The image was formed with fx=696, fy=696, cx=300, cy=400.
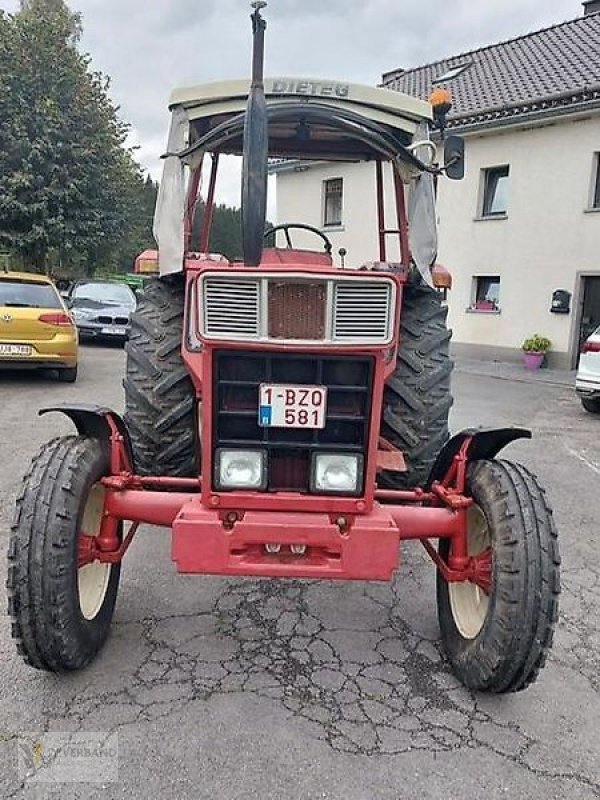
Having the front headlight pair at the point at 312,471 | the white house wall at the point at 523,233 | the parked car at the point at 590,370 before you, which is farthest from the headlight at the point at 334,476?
the white house wall at the point at 523,233

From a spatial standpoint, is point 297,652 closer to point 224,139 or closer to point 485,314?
point 224,139

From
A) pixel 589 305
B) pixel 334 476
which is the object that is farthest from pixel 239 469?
pixel 589 305

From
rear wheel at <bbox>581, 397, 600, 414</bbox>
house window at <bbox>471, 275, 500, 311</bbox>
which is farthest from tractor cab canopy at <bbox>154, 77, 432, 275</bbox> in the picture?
house window at <bbox>471, 275, 500, 311</bbox>

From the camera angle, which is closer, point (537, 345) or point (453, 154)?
point (453, 154)

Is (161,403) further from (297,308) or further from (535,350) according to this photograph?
(535,350)

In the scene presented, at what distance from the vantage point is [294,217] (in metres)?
20.9

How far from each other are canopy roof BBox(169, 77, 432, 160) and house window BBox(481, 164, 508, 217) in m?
13.1

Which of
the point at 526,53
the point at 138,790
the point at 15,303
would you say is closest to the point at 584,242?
the point at 526,53

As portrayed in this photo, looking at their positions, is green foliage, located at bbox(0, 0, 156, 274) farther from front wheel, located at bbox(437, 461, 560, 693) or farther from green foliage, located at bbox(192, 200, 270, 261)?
front wheel, located at bbox(437, 461, 560, 693)

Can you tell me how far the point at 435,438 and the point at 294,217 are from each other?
18.2 metres

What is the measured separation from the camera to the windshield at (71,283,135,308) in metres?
14.3

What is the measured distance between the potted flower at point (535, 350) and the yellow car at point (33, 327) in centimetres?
958

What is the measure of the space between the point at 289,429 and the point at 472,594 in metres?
1.11

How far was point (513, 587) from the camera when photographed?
8.28 ft
